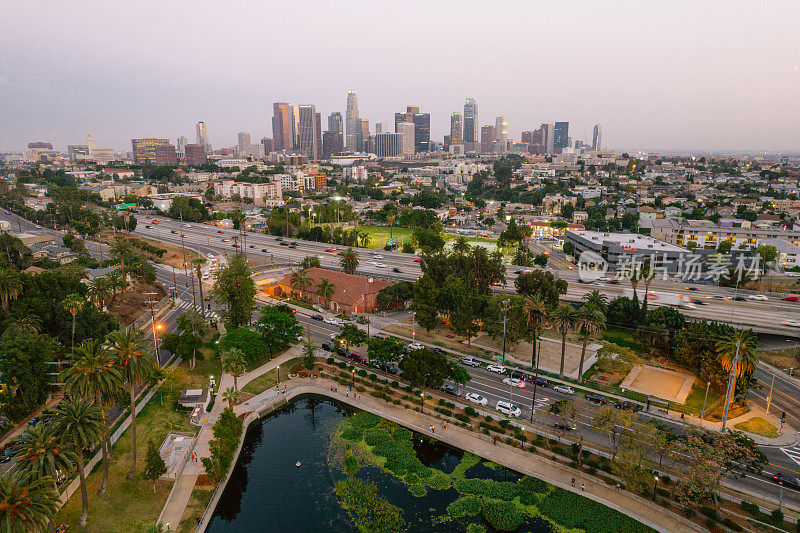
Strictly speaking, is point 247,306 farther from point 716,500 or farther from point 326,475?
point 716,500

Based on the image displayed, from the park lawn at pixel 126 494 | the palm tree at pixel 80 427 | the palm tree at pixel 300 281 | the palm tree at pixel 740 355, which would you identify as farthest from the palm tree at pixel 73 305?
the palm tree at pixel 740 355

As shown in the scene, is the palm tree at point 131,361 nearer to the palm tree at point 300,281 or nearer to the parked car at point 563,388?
the parked car at point 563,388

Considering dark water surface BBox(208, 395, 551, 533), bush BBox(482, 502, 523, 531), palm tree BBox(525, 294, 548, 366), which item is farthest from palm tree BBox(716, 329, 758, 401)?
bush BBox(482, 502, 523, 531)

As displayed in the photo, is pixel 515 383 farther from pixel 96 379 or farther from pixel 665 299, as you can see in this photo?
pixel 665 299

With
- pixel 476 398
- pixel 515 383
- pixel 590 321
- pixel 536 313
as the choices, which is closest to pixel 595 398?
pixel 590 321

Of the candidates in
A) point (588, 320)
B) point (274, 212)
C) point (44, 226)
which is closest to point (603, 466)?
point (588, 320)

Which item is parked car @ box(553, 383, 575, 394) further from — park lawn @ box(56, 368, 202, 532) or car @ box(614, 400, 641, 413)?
park lawn @ box(56, 368, 202, 532)

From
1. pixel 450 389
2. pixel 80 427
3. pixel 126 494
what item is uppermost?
pixel 80 427

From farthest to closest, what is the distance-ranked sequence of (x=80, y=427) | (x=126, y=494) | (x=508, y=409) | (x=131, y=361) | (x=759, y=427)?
(x=508, y=409)
(x=759, y=427)
(x=131, y=361)
(x=126, y=494)
(x=80, y=427)
